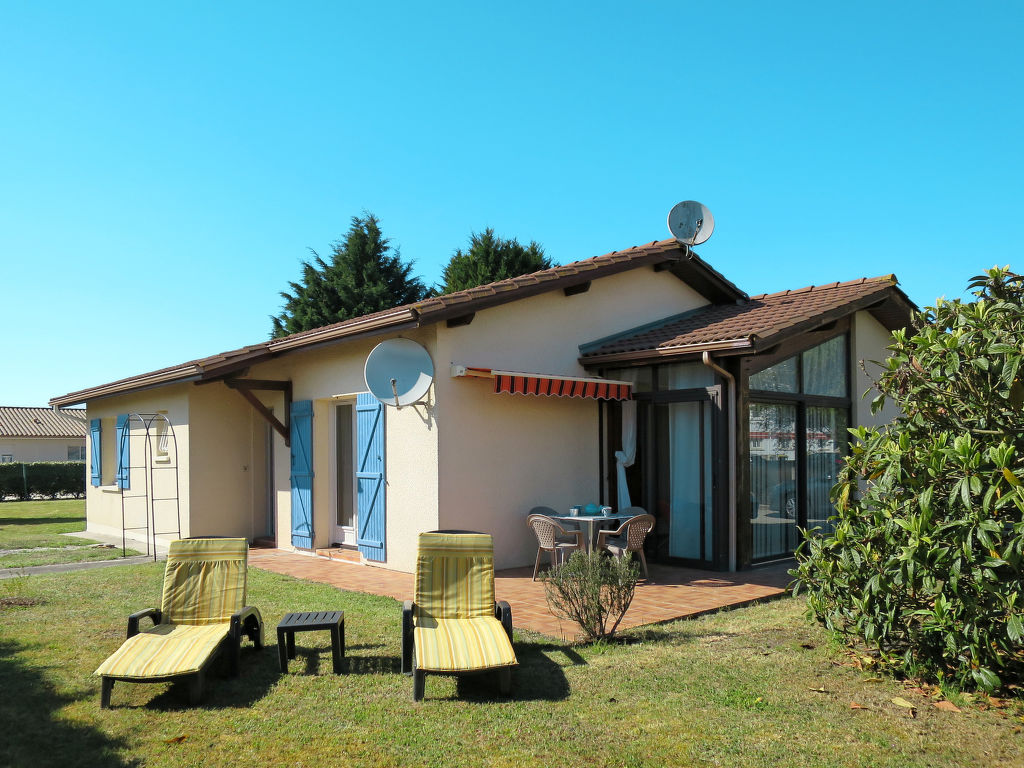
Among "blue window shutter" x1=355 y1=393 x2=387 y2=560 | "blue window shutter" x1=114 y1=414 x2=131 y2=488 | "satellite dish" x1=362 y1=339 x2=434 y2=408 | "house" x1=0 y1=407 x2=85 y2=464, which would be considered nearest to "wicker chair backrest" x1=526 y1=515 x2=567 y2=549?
"satellite dish" x1=362 y1=339 x2=434 y2=408

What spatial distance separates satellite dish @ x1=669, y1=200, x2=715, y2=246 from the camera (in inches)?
514

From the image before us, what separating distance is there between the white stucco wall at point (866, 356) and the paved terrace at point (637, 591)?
3.37 m

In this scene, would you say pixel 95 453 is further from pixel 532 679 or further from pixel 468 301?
pixel 532 679

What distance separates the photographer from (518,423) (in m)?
11.0

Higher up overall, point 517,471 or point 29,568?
point 517,471

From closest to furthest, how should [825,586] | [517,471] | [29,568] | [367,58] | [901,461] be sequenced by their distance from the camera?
[901,461] < [825,586] < [517,471] < [29,568] < [367,58]

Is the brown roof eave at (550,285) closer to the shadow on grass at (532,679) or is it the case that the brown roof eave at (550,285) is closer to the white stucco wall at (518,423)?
the white stucco wall at (518,423)

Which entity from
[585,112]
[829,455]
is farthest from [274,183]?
[829,455]

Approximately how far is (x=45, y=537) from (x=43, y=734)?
559 inches

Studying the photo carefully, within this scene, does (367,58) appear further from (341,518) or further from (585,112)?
(341,518)

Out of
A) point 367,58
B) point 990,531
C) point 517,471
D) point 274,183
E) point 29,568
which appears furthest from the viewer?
point 274,183

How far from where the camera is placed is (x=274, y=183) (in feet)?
51.7

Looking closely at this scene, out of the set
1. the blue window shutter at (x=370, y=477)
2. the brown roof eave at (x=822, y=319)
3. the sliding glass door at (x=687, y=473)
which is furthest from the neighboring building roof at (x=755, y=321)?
the blue window shutter at (x=370, y=477)

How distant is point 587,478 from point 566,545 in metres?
2.04
